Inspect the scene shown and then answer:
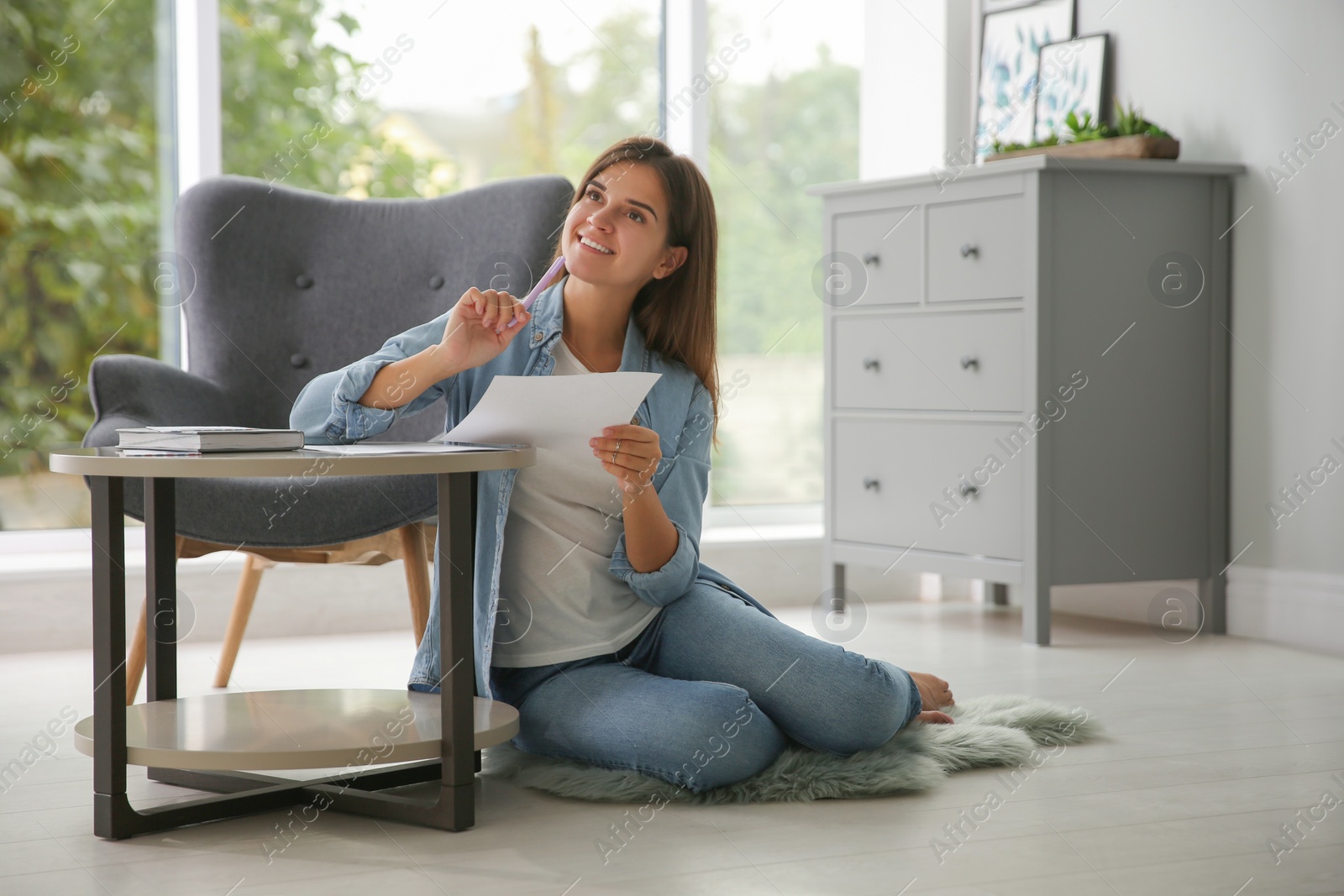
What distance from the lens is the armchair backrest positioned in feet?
7.75

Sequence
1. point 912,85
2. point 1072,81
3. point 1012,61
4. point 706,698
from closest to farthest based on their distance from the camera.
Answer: point 706,698
point 1072,81
point 1012,61
point 912,85

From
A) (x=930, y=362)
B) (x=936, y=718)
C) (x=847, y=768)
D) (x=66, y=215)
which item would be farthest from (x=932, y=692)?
(x=66, y=215)

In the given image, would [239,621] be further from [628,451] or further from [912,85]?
[912,85]

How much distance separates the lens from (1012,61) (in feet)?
10.9

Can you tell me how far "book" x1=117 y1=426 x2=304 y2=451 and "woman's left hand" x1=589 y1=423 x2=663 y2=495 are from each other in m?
0.31

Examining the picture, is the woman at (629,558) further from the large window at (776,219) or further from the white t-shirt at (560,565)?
the large window at (776,219)

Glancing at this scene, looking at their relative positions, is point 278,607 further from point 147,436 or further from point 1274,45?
point 1274,45

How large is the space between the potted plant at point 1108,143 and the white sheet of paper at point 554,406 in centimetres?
166

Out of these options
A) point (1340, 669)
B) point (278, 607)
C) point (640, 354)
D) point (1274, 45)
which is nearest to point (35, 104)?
point (278, 607)

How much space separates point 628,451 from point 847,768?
18.5 inches

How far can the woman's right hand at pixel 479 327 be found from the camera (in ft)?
4.82

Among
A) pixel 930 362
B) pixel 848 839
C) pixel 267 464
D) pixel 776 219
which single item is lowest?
pixel 848 839

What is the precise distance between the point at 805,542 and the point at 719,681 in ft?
5.86

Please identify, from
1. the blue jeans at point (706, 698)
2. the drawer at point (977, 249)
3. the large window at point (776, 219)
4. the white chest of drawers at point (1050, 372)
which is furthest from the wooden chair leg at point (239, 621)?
the large window at point (776, 219)
